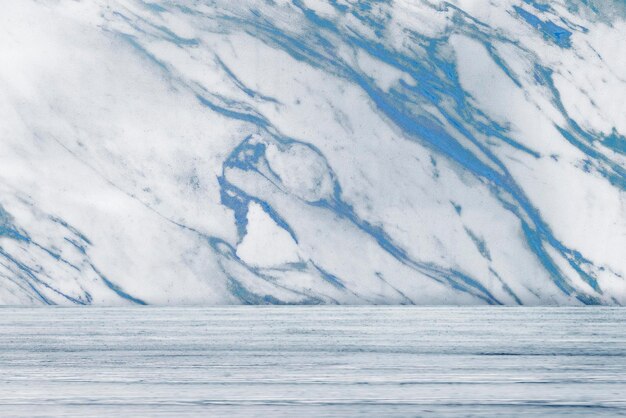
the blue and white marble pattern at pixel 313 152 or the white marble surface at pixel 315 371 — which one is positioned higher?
the white marble surface at pixel 315 371

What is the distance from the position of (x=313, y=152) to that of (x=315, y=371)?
1429cm

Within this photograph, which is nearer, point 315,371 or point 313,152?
point 315,371

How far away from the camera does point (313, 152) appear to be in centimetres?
2069

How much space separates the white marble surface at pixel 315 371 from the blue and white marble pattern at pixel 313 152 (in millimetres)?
8811

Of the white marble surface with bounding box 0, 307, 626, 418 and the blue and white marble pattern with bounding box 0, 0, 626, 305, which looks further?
the blue and white marble pattern with bounding box 0, 0, 626, 305

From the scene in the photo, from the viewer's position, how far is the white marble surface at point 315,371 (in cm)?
494

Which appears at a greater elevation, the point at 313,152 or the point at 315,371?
the point at 315,371

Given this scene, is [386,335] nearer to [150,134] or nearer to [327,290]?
[327,290]

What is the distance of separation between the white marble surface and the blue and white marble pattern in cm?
881

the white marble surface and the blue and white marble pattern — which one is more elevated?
the white marble surface

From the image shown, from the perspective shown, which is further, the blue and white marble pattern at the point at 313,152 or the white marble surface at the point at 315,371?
the blue and white marble pattern at the point at 313,152

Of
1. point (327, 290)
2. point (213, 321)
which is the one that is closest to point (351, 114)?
point (327, 290)

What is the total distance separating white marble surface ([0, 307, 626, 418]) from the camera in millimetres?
4938

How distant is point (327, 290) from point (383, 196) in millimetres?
1625
